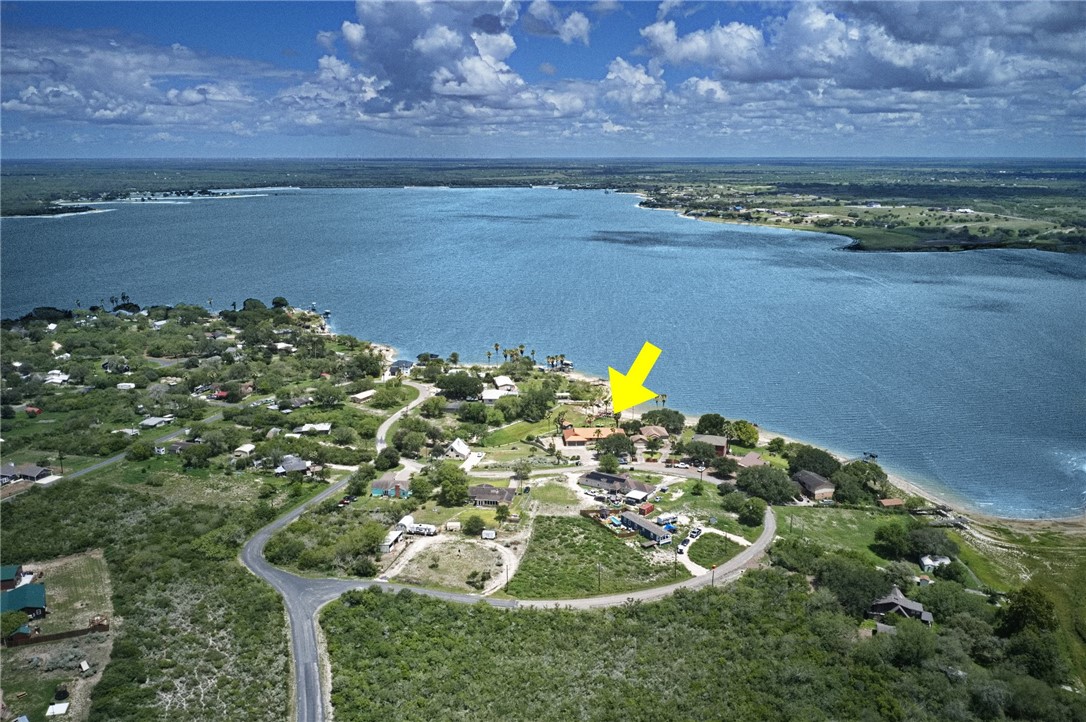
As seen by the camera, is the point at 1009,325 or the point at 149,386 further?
the point at 1009,325

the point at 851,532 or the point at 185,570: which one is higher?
the point at 185,570

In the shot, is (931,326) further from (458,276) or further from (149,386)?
(149,386)

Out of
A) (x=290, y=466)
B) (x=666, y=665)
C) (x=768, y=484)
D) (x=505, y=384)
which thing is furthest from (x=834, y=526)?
(x=290, y=466)

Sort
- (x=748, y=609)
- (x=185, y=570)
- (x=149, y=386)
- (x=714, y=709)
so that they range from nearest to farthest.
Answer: (x=714, y=709)
(x=748, y=609)
(x=185, y=570)
(x=149, y=386)

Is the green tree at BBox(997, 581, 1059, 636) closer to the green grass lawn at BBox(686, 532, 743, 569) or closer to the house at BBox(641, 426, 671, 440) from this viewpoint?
the green grass lawn at BBox(686, 532, 743, 569)

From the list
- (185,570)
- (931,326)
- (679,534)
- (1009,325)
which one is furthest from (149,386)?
(1009,325)
